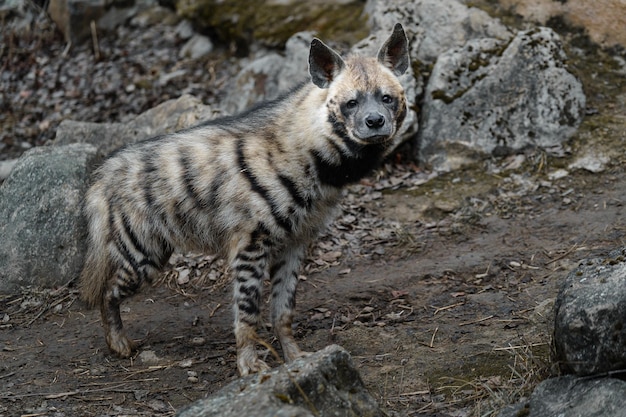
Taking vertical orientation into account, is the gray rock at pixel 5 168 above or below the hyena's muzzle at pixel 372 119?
below

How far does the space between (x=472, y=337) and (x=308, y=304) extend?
4.25 feet

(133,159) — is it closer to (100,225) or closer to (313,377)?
(100,225)

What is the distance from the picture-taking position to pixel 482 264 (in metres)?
A: 5.85

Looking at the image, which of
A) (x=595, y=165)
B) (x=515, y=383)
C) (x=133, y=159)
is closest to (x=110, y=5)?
(x=133, y=159)

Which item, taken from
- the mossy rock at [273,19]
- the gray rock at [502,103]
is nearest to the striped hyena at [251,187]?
the gray rock at [502,103]

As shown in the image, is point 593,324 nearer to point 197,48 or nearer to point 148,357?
point 148,357

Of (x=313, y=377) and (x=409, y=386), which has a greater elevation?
(x=313, y=377)

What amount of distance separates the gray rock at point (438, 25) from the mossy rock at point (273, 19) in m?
0.69

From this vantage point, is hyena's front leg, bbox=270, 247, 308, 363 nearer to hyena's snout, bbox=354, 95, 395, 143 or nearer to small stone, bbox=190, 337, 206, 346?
Result: small stone, bbox=190, 337, 206, 346

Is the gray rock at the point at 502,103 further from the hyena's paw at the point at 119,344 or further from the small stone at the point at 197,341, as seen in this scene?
the hyena's paw at the point at 119,344

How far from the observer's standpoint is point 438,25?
781 cm

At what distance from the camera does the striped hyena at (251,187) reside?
4.79m

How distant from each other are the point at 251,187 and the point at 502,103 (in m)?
3.14

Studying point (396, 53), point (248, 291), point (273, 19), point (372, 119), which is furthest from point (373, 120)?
point (273, 19)
